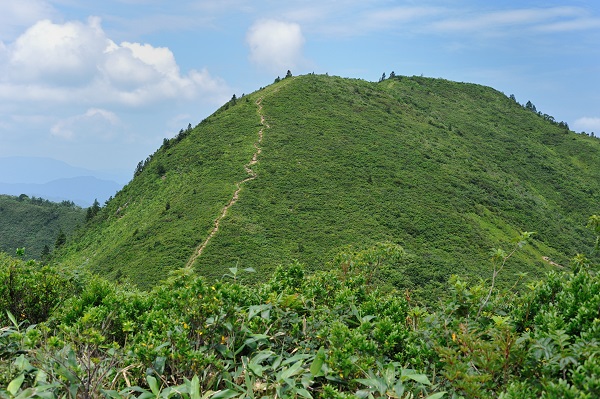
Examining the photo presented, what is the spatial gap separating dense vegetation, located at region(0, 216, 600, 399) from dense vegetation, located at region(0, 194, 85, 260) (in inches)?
3196

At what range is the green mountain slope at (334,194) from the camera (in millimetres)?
35500

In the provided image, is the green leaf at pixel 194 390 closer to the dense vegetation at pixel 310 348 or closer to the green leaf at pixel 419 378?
the dense vegetation at pixel 310 348

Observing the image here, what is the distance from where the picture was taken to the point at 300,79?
227ft

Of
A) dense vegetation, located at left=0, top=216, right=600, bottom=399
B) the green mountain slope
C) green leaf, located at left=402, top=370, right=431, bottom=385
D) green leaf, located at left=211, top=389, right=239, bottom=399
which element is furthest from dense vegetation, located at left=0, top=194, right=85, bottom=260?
green leaf, located at left=402, top=370, right=431, bottom=385

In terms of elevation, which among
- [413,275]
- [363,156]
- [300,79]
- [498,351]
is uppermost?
[300,79]

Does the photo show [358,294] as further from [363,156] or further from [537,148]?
[537,148]

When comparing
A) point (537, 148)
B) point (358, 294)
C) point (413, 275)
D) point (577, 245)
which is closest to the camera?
point (358, 294)

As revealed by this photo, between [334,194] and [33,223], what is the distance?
65.5m

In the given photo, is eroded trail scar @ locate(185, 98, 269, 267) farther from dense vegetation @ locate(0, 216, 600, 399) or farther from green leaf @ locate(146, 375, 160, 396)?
green leaf @ locate(146, 375, 160, 396)

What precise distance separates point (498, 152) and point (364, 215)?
39.4 meters

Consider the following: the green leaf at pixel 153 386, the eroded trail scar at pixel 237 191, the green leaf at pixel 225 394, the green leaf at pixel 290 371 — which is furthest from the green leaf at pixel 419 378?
the eroded trail scar at pixel 237 191

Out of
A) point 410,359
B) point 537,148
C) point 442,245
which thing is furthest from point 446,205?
point 410,359

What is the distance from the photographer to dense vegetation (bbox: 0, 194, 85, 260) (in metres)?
78.9

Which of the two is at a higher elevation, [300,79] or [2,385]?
[300,79]
